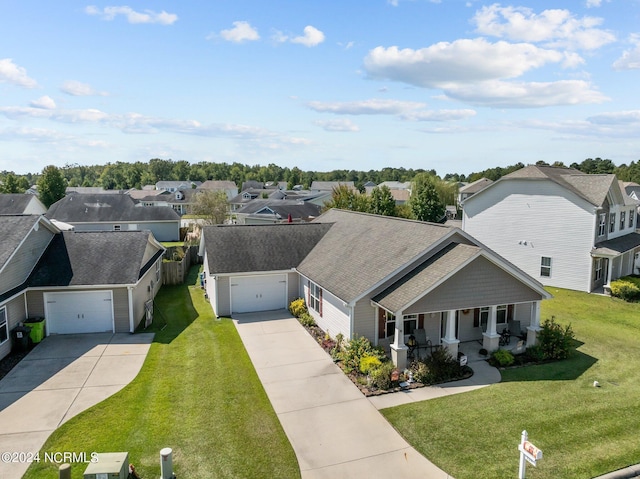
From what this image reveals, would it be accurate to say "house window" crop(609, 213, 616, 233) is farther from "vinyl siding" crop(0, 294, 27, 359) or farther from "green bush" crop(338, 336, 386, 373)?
"vinyl siding" crop(0, 294, 27, 359)

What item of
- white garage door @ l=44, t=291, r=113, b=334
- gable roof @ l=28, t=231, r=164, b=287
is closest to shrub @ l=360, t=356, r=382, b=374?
gable roof @ l=28, t=231, r=164, b=287

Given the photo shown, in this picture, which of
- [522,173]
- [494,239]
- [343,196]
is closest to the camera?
[522,173]

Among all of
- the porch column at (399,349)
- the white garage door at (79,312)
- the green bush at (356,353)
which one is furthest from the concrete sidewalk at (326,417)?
the white garage door at (79,312)

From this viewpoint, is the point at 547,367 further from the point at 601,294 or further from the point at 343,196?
the point at 343,196

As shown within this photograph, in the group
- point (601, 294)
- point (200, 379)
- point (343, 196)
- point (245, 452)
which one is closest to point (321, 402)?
point (245, 452)

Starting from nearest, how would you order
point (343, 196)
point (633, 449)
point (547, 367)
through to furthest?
point (633, 449) < point (547, 367) < point (343, 196)

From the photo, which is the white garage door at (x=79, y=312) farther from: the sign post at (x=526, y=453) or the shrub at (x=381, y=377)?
the sign post at (x=526, y=453)

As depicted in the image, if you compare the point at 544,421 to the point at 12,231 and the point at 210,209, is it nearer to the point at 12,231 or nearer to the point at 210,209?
the point at 12,231
